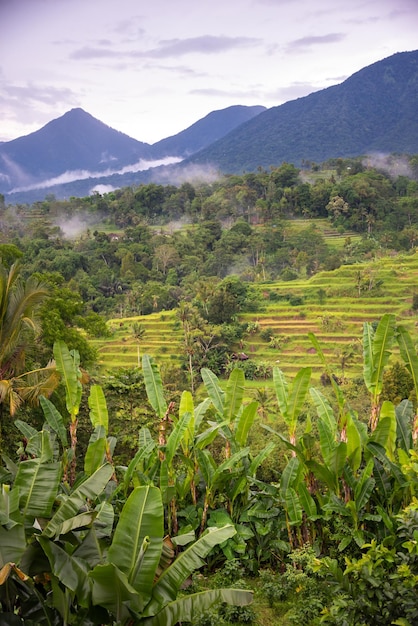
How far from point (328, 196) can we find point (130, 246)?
1571 centimetres

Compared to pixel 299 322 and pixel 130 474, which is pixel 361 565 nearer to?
pixel 130 474

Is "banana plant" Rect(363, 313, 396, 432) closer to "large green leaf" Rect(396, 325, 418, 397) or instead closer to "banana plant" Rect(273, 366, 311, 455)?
"large green leaf" Rect(396, 325, 418, 397)

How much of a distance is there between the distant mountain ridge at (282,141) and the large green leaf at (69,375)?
88537 millimetres

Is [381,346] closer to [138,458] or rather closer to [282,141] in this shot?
[138,458]

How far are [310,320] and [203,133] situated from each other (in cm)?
14552

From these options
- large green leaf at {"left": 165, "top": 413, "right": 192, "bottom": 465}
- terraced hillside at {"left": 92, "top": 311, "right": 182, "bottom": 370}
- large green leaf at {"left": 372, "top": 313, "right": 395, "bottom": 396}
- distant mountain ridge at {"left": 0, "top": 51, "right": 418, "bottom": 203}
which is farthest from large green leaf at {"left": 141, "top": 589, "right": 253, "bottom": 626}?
distant mountain ridge at {"left": 0, "top": 51, "right": 418, "bottom": 203}

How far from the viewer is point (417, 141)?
98.8 meters

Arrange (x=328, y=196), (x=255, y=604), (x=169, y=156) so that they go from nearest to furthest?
1. (x=255, y=604)
2. (x=328, y=196)
3. (x=169, y=156)

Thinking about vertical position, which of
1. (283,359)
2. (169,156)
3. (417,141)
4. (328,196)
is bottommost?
(283,359)

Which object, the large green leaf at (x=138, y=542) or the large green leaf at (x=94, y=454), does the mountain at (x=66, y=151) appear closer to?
the large green leaf at (x=94, y=454)

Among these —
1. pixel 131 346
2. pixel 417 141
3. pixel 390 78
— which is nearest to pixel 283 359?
pixel 131 346

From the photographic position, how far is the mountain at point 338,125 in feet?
328

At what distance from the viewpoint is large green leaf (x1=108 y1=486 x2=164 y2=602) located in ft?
7.61

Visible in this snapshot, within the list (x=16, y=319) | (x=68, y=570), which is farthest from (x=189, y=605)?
(x=16, y=319)
